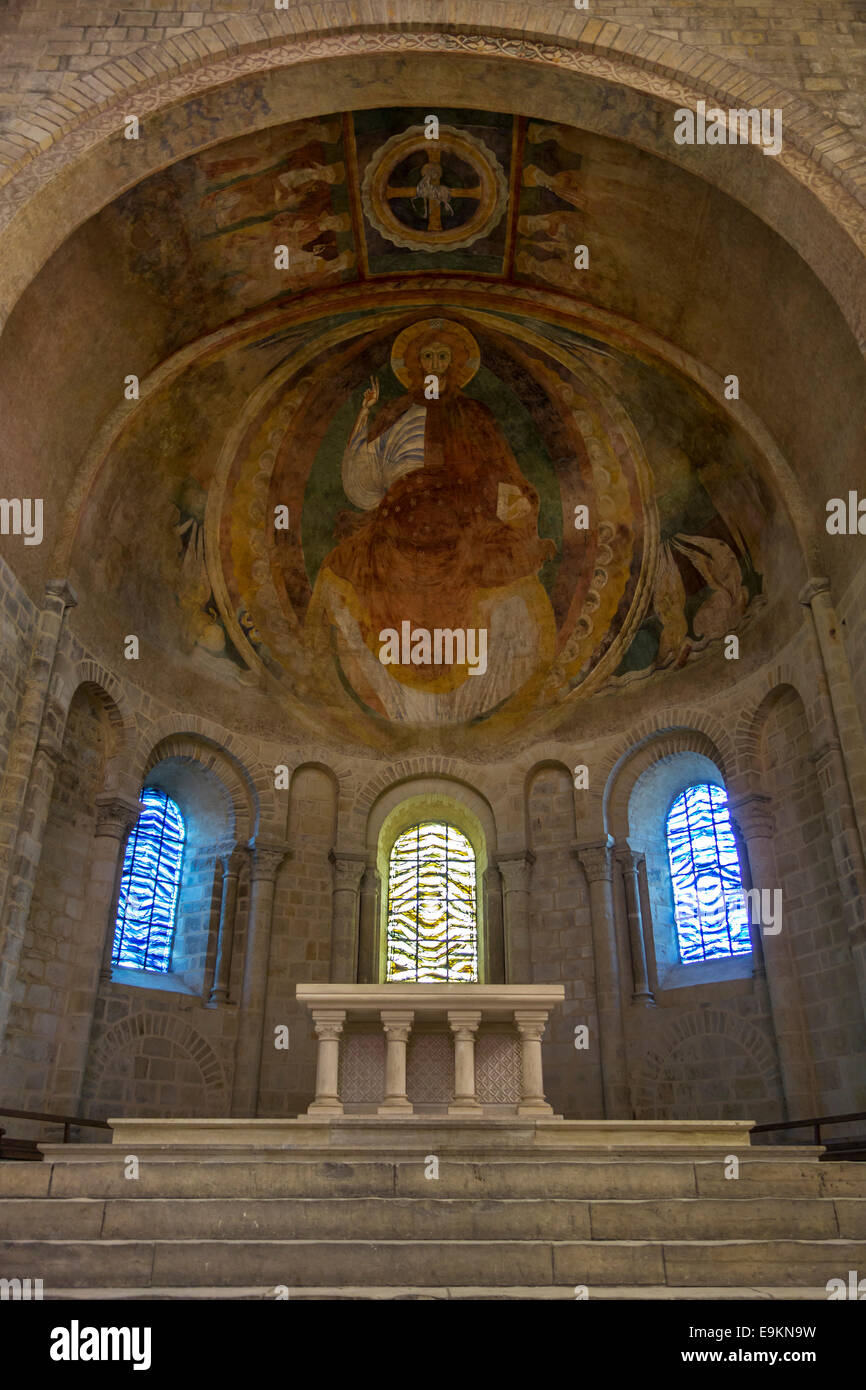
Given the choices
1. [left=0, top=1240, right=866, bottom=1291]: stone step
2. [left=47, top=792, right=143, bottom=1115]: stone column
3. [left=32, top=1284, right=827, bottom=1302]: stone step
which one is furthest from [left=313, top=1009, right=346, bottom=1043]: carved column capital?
[left=47, top=792, right=143, bottom=1115]: stone column

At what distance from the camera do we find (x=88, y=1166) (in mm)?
6203

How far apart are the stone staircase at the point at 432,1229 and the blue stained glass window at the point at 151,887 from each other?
679cm

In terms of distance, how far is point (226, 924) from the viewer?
13242 mm

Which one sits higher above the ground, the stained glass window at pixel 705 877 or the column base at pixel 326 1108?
the stained glass window at pixel 705 877

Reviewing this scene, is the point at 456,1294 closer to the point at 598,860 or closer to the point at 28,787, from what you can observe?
the point at 28,787

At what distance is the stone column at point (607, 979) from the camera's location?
12273 millimetres

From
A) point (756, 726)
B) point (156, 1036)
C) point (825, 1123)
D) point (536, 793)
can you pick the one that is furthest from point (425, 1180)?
point (536, 793)

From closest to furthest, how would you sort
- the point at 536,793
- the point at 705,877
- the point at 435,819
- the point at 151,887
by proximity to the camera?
1. the point at 151,887
2. the point at 705,877
3. the point at 536,793
4. the point at 435,819

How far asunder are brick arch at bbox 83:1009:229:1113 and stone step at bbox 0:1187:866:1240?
596cm

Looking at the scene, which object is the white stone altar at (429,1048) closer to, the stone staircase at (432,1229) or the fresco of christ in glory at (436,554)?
the stone staircase at (432,1229)

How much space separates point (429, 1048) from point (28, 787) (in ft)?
16.3

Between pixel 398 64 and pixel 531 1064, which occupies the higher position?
pixel 398 64

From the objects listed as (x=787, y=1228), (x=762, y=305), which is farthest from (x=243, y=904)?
(x=762, y=305)

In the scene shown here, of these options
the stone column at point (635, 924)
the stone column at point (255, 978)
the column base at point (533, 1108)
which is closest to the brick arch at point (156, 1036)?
the stone column at point (255, 978)
